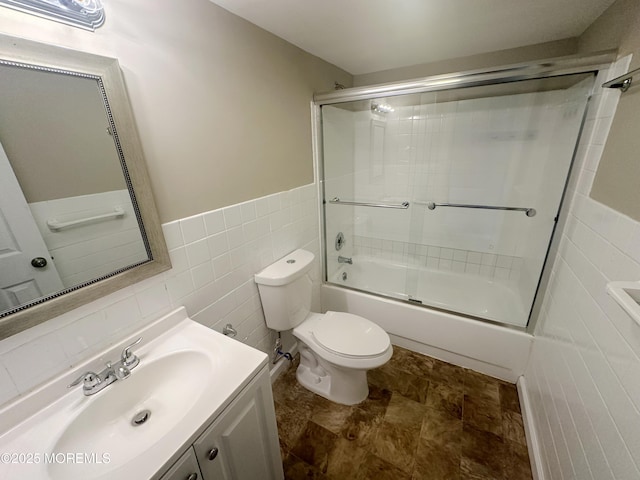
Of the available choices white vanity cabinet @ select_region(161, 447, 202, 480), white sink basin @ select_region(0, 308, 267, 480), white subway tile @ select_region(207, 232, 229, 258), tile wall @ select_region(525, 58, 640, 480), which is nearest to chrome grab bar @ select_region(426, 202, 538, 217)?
tile wall @ select_region(525, 58, 640, 480)

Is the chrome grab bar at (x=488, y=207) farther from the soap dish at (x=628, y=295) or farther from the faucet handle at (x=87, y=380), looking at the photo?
the faucet handle at (x=87, y=380)

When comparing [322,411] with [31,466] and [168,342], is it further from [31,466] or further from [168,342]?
[31,466]

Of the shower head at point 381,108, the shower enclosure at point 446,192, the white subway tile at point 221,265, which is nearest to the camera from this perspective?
the white subway tile at point 221,265

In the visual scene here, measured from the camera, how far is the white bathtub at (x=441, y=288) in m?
1.80

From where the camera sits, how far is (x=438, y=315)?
5.79 feet

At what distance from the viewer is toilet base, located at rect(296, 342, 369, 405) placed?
1.52 metres

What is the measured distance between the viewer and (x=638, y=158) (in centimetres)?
79

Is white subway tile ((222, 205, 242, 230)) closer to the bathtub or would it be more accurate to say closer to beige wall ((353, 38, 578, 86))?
the bathtub

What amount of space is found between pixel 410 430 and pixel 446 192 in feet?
5.89

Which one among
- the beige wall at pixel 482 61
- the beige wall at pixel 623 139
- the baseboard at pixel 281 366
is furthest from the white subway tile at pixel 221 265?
the beige wall at pixel 482 61

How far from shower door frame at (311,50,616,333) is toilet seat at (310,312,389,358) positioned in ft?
1.64

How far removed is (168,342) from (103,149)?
2.33 feet

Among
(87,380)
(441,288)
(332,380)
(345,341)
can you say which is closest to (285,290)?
(345,341)

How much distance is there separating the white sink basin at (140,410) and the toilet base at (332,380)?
0.79 m
